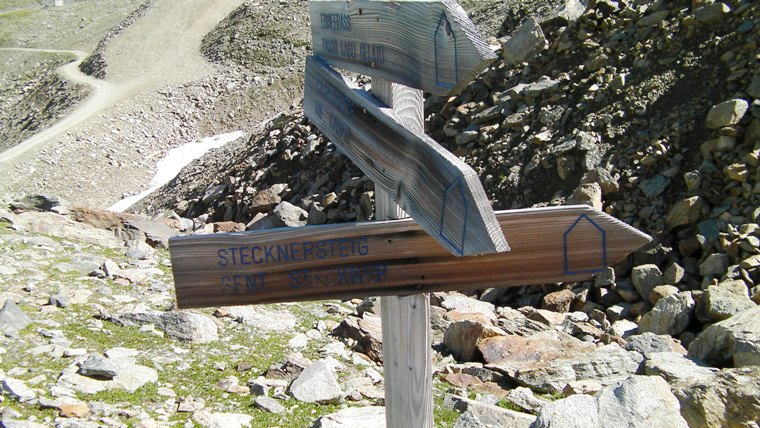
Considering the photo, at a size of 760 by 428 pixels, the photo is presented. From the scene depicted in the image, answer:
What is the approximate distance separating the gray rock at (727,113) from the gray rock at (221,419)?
333 inches

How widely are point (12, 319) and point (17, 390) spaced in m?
1.74

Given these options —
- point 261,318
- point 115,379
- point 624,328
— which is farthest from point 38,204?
point 624,328

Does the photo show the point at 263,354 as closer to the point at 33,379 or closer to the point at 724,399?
the point at 33,379

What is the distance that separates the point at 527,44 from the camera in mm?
15078

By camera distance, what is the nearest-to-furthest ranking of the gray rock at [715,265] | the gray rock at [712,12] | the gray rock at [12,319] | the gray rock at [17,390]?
the gray rock at [17,390] < the gray rock at [12,319] < the gray rock at [715,265] < the gray rock at [712,12]

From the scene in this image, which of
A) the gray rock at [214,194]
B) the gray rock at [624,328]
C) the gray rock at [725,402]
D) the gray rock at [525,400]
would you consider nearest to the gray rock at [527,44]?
the gray rock at [624,328]

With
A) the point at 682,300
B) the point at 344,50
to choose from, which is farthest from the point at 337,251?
the point at 682,300

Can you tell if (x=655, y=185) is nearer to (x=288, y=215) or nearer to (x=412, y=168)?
(x=288, y=215)

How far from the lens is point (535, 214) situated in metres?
2.81

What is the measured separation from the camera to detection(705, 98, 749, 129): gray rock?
10938 millimetres

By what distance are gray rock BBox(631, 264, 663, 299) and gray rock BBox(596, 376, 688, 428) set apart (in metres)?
5.80

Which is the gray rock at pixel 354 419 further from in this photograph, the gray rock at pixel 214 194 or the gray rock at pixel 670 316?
→ the gray rock at pixel 214 194

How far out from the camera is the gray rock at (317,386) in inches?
257

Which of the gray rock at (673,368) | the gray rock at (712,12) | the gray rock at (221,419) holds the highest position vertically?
the gray rock at (712,12)
